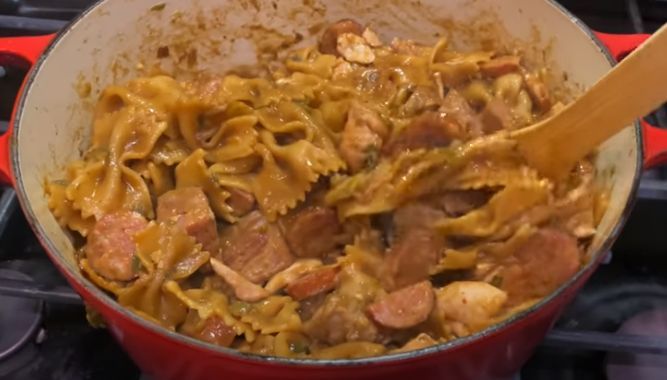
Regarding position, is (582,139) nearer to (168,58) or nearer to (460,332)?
(460,332)

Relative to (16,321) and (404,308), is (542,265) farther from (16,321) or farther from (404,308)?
(16,321)

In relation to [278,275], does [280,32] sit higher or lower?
higher

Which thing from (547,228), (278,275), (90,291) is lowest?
(278,275)

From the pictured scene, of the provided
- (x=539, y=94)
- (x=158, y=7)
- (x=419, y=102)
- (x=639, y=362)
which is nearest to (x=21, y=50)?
(x=158, y=7)

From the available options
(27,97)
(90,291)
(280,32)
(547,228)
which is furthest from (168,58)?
(547,228)

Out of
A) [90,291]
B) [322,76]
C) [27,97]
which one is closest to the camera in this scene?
[90,291]

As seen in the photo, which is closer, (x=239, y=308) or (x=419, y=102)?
(x=239, y=308)

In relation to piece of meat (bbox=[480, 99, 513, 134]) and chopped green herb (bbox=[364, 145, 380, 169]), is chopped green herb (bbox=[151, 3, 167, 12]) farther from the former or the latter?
piece of meat (bbox=[480, 99, 513, 134])
